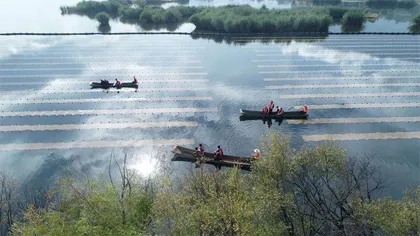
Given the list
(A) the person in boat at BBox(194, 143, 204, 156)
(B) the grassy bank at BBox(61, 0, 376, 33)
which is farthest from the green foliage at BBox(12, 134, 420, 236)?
(B) the grassy bank at BBox(61, 0, 376, 33)

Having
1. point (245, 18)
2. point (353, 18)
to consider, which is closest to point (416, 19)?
point (353, 18)

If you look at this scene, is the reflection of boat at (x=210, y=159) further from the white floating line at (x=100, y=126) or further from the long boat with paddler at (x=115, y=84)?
the long boat with paddler at (x=115, y=84)

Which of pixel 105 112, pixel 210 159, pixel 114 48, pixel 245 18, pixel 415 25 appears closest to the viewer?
pixel 210 159

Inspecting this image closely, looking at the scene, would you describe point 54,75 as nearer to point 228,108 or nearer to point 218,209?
point 228,108

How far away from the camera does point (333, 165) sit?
19.1 meters

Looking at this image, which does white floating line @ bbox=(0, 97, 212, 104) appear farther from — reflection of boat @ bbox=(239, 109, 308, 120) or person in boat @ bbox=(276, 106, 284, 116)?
person in boat @ bbox=(276, 106, 284, 116)

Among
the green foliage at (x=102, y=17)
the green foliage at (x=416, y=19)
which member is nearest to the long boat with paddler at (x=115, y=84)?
the green foliage at (x=102, y=17)

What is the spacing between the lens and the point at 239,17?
2438 inches

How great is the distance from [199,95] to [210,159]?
1247 centimetres

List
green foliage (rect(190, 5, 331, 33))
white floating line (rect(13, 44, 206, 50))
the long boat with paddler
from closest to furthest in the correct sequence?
the long boat with paddler < white floating line (rect(13, 44, 206, 50)) < green foliage (rect(190, 5, 331, 33))

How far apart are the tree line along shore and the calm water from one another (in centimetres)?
585

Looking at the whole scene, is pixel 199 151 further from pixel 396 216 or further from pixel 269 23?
pixel 269 23

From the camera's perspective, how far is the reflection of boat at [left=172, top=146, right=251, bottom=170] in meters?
24.9

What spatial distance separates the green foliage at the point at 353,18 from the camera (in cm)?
6838
